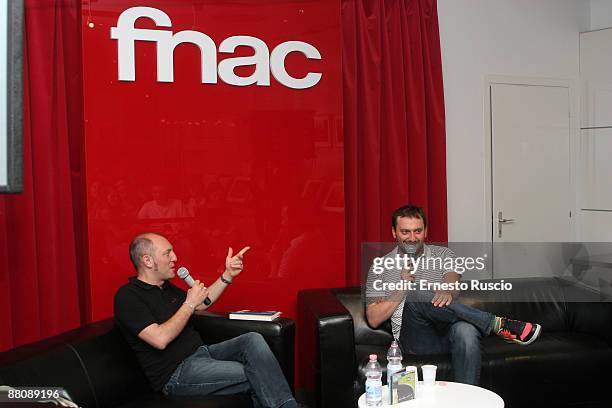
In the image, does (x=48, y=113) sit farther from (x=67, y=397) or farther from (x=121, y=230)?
(x=67, y=397)

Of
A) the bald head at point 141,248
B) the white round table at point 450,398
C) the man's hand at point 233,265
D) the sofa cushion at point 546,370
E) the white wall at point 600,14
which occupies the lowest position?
the sofa cushion at point 546,370

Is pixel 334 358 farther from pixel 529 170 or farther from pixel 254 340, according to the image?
pixel 529 170

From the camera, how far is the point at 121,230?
3.78 meters

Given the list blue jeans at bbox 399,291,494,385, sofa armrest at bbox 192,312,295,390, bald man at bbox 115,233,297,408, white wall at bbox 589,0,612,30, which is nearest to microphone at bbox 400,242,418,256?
blue jeans at bbox 399,291,494,385

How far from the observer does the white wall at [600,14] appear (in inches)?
213

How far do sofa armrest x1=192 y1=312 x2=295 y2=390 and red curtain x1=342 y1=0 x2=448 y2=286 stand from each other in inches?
43.1

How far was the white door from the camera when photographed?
206 inches

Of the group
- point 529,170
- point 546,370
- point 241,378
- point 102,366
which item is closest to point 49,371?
point 102,366

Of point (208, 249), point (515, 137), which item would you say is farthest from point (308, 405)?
point (515, 137)

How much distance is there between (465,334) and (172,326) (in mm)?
1558

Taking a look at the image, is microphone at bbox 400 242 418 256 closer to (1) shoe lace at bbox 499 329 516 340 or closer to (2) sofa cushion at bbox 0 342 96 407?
(1) shoe lace at bbox 499 329 516 340

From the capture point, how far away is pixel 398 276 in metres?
3.78

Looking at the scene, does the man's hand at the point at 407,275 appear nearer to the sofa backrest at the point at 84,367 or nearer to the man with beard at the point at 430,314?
the man with beard at the point at 430,314

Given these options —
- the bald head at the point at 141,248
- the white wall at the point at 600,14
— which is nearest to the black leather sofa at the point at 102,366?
the bald head at the point at 141,248
